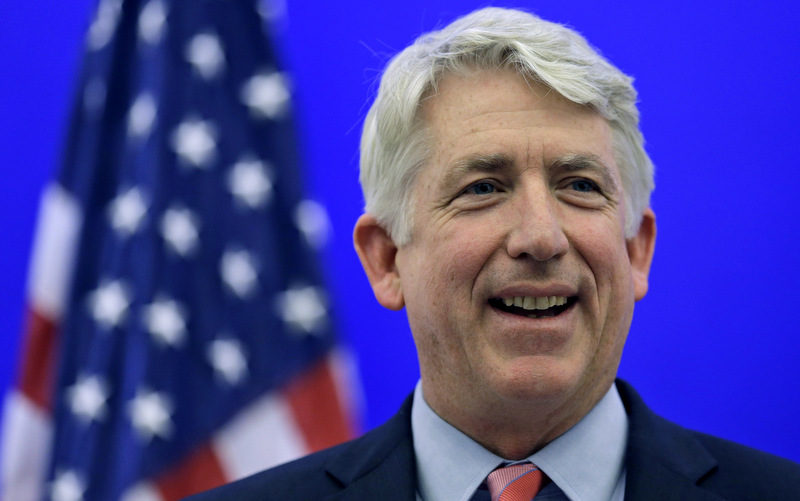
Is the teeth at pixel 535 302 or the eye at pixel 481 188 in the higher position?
the eye at pixel 481 188

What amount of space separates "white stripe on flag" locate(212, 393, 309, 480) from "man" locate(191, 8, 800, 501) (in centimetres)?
74

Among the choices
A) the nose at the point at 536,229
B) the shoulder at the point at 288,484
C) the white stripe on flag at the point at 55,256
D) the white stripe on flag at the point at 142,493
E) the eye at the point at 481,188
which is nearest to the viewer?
the nose at the point at 536,229

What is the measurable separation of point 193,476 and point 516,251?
53.3 inches

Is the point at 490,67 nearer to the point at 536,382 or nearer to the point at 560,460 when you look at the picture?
the point at 536,382

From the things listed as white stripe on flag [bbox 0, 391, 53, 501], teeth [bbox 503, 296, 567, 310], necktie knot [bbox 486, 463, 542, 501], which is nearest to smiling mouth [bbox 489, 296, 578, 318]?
teeth [bbox 503, 296, 567, 310]

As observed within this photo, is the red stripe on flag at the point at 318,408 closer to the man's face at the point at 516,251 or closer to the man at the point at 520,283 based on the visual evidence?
the man at the point at 520,283

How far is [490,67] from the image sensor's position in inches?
56.6

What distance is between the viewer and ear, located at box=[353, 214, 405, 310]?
1562 mm

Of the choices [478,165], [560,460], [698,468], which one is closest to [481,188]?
[478,165]

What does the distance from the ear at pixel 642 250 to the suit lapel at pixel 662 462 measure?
234 mm

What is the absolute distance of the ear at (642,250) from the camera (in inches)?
59.0

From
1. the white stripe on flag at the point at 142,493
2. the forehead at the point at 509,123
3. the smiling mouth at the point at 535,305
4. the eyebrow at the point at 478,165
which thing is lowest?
the white stripe on flag at the point at 142,493

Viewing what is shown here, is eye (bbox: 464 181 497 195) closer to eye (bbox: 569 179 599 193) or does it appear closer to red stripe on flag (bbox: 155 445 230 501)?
eye (bbox: 569 179 599 193)

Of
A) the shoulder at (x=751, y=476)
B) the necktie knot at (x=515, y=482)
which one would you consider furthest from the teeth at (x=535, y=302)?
the shoulder at (x=751, y=476)
